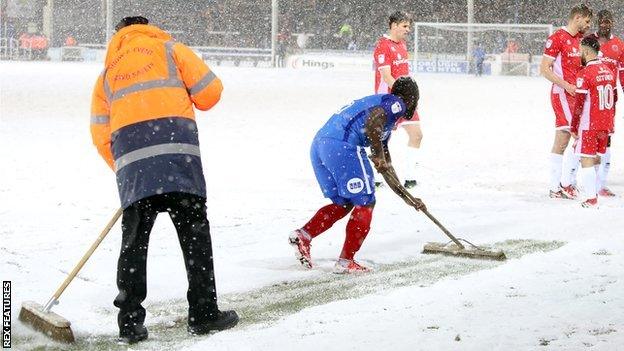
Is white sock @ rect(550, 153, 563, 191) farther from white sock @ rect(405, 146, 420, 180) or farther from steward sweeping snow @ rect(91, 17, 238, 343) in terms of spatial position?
steward sweeping snow @ rect(91, 17, 238, 343)

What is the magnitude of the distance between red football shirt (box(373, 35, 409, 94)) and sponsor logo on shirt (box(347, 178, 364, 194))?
393 cm

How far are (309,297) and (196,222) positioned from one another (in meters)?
1.03

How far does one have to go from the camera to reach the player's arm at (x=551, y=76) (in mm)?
9266

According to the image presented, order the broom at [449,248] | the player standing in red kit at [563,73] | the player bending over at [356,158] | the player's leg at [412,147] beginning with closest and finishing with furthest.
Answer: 1. the player bending over at [356,158]
2. the broom at [449,248]
3. the player standing in red kit at [563,73]
4. the player's leg at [412,147]

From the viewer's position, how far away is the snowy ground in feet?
14.6

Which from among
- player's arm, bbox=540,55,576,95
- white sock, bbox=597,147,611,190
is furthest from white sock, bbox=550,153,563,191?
Answer: player's arm, bbox=540,55,576,95

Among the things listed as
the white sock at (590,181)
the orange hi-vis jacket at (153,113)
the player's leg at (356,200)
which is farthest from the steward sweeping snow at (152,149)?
the white sock at (590,181)

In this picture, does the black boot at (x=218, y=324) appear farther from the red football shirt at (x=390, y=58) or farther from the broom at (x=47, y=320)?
the red football shirt at (x=390, y=58)

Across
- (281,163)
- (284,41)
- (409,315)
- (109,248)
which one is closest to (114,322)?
(409,315)

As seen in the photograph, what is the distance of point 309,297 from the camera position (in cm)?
541

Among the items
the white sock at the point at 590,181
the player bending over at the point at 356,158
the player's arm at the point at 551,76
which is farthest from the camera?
the player's arm at the point at 551,76

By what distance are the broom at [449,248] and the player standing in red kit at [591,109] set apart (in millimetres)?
2369

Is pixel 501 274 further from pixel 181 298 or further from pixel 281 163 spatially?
pixel 281 163

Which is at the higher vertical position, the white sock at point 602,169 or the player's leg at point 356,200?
the player's leg at point 356,200
